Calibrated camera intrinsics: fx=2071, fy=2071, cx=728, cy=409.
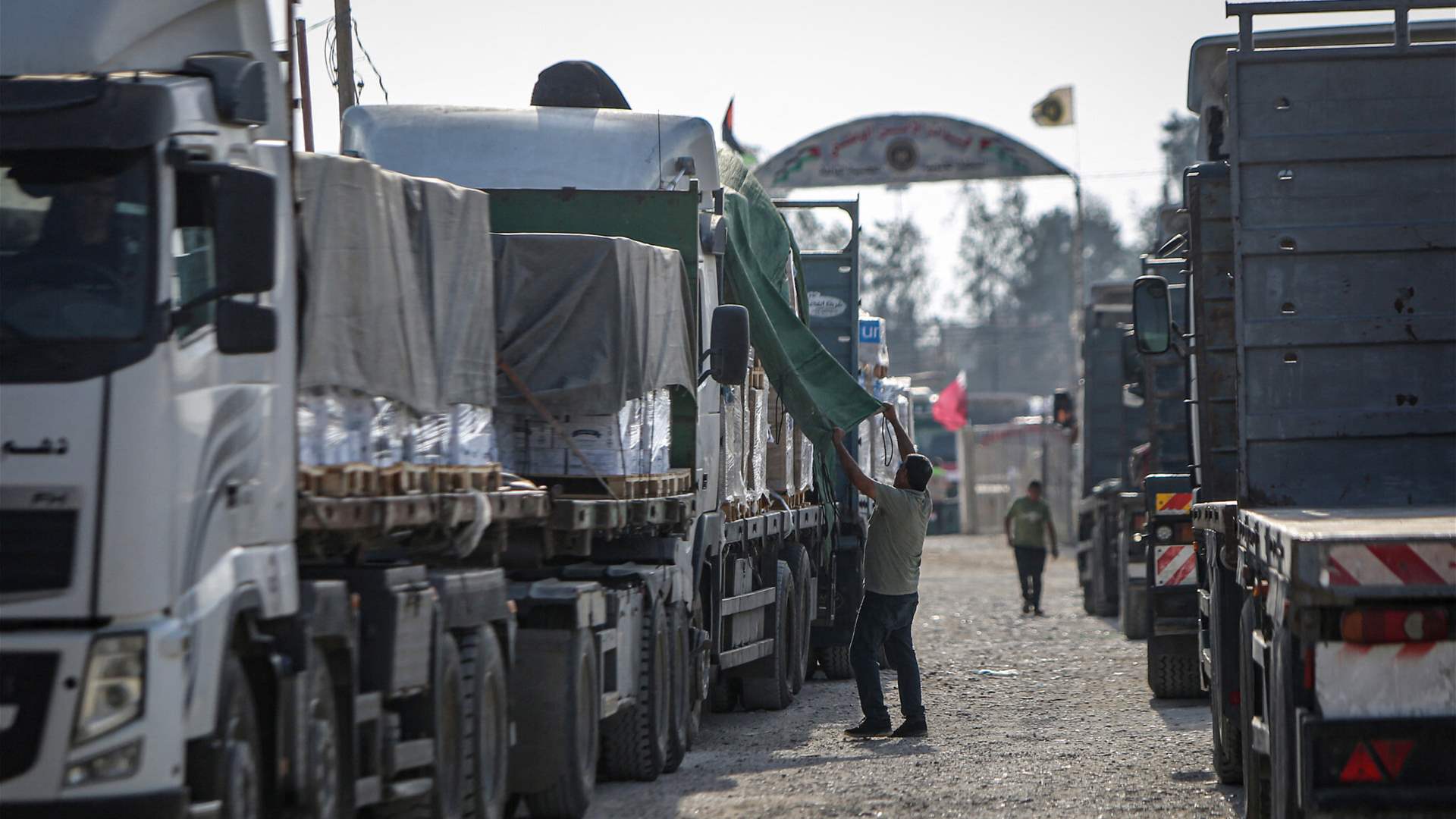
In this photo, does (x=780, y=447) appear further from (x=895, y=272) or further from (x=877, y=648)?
(x=895, y=272)

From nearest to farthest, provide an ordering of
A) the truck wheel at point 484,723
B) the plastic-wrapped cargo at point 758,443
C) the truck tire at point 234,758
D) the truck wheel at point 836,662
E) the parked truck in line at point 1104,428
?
the truck tire at point 234,758, the truck wheel at point 484,723, the plastic-wrapped cargo at point 758,443, the truck wheel at point 836,662, the parked truck in line at point 1104,428

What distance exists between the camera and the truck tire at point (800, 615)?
1591cm

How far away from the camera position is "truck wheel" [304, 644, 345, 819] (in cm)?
701

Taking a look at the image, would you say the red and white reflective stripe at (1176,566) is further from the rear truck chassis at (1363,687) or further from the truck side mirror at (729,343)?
the rear truck chassis at (1363,687)

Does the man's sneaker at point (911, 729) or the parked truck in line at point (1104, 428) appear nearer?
the man's sneaker at point (911, 729)

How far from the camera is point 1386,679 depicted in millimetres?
6832

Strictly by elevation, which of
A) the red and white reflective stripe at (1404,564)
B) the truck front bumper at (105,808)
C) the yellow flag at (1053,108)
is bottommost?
the truck front bumper at (105,808)

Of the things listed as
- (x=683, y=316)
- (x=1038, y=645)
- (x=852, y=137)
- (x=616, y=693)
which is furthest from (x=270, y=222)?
(x=852, y=137)

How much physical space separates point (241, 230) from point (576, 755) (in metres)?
4.10

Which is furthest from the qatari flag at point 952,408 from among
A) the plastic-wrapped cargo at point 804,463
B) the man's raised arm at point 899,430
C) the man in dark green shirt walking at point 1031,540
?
the man's raised arm at point 899,430

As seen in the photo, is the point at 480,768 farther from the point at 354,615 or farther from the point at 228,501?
the point at 228,501

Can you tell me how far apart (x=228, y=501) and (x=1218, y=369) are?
5.94m

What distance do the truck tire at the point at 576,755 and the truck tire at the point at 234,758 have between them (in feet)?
9.60

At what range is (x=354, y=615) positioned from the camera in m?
7.55
